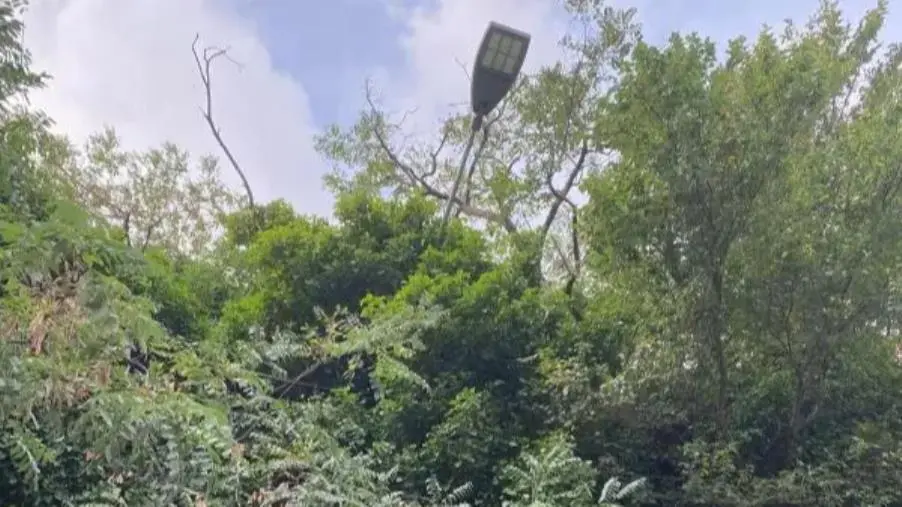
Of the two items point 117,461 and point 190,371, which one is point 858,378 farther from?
point 117,461

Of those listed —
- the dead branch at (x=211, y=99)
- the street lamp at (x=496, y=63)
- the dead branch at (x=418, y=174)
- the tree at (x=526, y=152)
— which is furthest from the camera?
the dead branch at (x=211, y=99)

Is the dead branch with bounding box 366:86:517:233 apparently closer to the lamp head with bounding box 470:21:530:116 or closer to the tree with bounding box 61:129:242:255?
the tree with bounding box 61:129:242:255

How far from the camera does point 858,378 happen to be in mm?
4141

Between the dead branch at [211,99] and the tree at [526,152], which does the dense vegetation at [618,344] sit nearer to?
the tree at [526,152]

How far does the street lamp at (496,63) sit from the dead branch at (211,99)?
2.20m

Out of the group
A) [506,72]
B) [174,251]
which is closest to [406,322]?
[506,72]

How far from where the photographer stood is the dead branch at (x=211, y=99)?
6660 millimetres

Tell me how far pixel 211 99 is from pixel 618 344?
155 inches

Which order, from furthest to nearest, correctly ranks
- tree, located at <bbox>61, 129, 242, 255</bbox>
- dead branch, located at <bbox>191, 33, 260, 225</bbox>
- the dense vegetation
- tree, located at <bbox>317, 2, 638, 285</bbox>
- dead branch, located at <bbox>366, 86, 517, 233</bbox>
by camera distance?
tree, located at <bbox>61, 129, 242, 255</bbox> < dead branch, located at <bbox>191, 33, 260, 225</bbox> < dead branch, located at <bbox>366, 86, 517, 233</bbox> < tree, located at <bbox>317, 2, 638, 285</bbox> < the dense vegetation

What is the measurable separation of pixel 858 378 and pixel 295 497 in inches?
101

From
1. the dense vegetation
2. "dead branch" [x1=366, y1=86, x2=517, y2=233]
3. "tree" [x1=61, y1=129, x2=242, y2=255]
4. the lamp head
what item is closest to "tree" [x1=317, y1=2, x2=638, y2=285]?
"dead branch" [x1=366, y1=86, x2=517, y2=233]

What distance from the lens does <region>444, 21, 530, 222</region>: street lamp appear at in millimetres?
4594

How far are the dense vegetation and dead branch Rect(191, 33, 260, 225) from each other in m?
1.90

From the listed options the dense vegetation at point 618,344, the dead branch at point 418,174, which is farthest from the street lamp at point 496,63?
the dead branch at point 418,174
